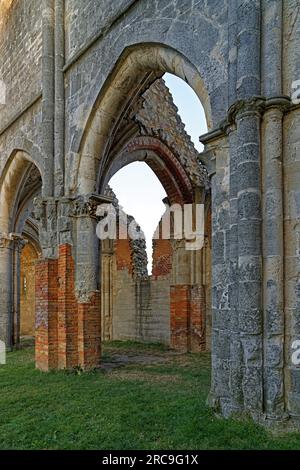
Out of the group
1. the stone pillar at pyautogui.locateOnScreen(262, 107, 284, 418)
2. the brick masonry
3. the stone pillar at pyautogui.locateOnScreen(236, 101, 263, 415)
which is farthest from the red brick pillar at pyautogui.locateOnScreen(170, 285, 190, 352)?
the stone pillar at pyautogui.locateOnScreen(262, 107, 284, 418)

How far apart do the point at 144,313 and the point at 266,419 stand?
8819 mm

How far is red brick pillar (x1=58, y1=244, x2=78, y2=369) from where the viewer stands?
7160 mm

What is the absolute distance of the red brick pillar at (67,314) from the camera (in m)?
7.16

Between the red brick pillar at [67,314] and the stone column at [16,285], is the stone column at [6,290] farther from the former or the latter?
the red brick pillar at [67,314]

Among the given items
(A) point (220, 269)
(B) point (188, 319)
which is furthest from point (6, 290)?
(A) point (220, 269)

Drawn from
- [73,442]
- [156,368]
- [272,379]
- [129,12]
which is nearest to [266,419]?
[272,379]

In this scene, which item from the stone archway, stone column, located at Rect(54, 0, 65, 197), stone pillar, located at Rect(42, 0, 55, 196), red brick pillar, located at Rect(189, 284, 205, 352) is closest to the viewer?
stone column, located at Rect(54, 0, 65, 197)

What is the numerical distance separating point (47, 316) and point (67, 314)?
1.46 feet

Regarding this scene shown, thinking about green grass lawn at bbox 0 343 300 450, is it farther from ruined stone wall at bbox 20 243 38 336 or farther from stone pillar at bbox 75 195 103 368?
ruined stone wall at bbox 20 243 38 336

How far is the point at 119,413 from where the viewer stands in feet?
15.2

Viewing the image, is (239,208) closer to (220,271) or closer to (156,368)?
(220,271)

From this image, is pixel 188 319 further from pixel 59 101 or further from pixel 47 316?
pixel 59 101

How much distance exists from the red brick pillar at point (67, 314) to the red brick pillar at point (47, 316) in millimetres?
125

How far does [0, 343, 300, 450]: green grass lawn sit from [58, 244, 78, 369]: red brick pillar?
1.23ft
